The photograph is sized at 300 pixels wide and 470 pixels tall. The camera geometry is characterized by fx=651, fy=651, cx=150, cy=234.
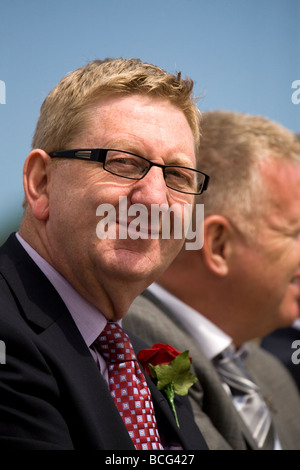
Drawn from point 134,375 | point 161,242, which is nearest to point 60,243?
point 161,242

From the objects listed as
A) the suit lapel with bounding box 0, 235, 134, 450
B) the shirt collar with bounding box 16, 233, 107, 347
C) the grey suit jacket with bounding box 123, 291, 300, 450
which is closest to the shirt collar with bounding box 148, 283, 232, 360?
the grey suit jacket with bounding box 123, 291, 300, 450

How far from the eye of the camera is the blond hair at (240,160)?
3531 mm

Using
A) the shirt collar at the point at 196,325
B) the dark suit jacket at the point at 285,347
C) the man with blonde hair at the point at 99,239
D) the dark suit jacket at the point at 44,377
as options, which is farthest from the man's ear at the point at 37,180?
the dark suit jacket at the point at 285,347

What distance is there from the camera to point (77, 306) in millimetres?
2135

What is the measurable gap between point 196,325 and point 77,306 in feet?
4.66

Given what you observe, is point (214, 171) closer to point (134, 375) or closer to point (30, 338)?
point (134, 375)

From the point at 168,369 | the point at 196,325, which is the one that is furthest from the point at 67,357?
the point at 196,325

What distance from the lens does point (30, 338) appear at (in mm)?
1883

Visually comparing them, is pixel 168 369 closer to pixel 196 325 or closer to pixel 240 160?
pixel 196 325

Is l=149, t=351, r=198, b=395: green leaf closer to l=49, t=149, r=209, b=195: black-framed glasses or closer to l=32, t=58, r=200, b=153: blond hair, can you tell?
l=49, t=149, r=209, b=195: black-framed glasses

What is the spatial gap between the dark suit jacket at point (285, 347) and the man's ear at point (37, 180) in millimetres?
3339

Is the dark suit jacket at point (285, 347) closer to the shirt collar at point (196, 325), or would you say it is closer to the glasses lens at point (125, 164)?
the shirt collar at point (196, 325)

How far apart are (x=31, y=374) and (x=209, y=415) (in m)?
1.42

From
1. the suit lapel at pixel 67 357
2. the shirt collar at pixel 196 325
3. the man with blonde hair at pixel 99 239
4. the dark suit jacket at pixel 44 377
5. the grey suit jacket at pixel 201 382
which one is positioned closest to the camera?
the dark suit jacket at pixel 44 377
